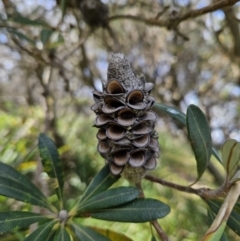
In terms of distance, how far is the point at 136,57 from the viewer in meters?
1.71

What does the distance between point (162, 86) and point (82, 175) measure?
69 centimetres

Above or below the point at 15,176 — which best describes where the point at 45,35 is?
above

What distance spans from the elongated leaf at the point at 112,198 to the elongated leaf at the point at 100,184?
0.03 meters

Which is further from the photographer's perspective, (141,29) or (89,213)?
(141,29)

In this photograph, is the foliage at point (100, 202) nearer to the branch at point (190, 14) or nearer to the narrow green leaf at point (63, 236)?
the narrow green leaf at point (63, 236)

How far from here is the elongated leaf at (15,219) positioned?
1.54 feet

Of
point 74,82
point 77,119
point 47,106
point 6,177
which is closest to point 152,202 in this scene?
point 6,177

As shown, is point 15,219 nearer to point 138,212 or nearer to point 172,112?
point 138,212

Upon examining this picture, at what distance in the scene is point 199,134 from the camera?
20.3 inches

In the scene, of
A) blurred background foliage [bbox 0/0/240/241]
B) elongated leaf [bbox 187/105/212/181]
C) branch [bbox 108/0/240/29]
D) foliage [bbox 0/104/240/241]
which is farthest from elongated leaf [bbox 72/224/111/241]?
branch [bbox 108/0/240/29]

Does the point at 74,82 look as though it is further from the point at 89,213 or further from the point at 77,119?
the point at 89,213

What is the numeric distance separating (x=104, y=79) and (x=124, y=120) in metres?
1.14

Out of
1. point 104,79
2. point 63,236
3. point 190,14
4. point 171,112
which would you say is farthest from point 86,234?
point 104,79

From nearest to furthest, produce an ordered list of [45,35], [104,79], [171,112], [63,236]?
1. [63,236]
2. [171,112]
3. [45,35]
4. [104,79]
